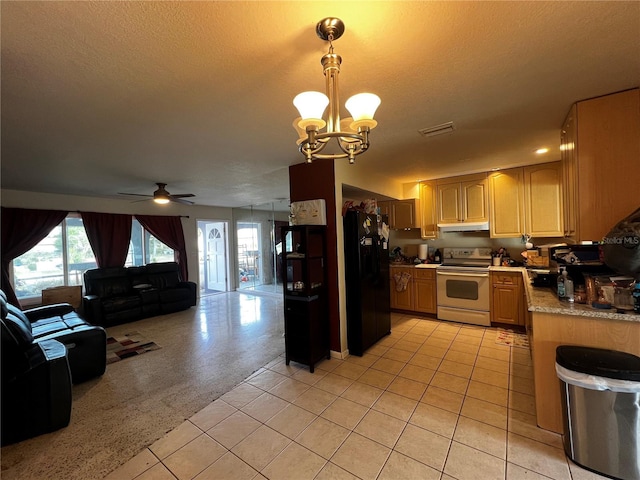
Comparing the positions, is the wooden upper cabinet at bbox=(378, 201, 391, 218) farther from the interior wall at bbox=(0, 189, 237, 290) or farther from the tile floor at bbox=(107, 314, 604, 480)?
the interior wall at bbox=(0, 189, 237, 290)

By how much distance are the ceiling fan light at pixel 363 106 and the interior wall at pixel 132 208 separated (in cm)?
622

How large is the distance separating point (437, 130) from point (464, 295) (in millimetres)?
2791

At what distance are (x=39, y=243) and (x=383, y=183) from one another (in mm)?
6209

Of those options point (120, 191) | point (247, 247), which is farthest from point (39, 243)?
point (247, 247)

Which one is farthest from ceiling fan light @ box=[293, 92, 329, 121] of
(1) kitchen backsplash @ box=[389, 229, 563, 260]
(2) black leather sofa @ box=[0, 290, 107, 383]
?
(1) kitchen backsplash @ box=[389, 229, 563, 260]

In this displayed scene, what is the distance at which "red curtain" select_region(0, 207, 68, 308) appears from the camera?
14.3ft

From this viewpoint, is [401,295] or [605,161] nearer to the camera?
[605,161]

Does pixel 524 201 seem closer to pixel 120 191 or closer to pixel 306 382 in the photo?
pixel 306 382

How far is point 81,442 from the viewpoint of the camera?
196 centimetres

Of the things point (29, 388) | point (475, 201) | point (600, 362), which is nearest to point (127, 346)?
point (29, 388)

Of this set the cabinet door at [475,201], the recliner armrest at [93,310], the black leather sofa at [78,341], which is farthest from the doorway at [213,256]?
the cabinet door at [475,201]

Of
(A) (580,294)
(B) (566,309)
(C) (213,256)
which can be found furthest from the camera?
(C) (213,256)

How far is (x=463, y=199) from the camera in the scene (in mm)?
4344

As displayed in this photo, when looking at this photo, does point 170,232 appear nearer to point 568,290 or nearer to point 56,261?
point 56,261
